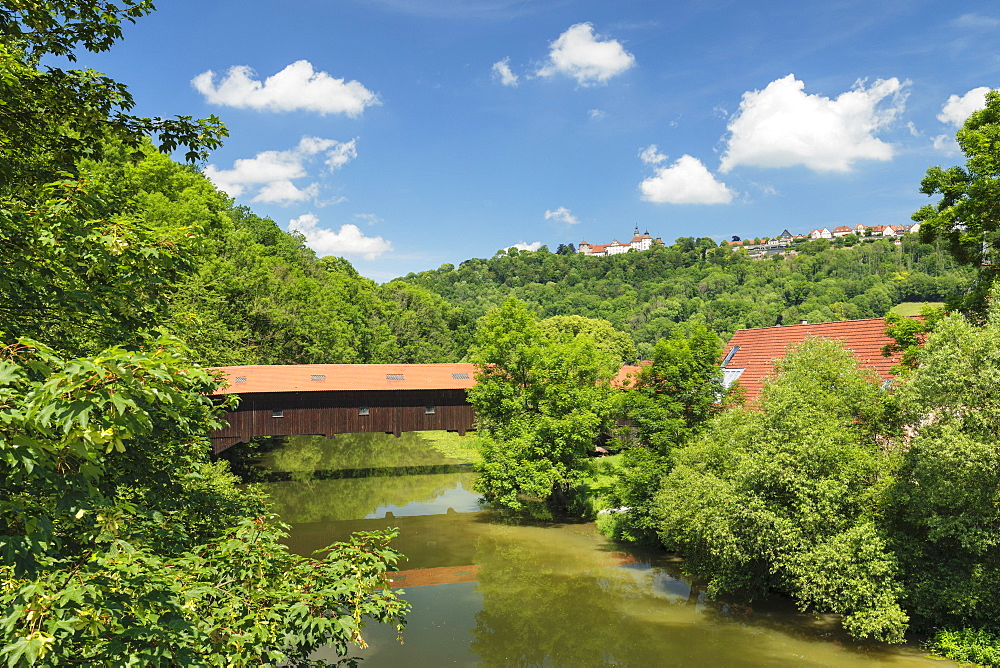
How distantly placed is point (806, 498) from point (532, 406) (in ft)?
38.3

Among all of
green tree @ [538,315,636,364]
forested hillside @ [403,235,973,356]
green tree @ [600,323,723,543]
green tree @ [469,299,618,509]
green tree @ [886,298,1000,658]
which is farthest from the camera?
forested hillside @ [403,235,973,356]

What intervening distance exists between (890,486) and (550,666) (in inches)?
286

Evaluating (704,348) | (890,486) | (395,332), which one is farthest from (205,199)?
(890,486)

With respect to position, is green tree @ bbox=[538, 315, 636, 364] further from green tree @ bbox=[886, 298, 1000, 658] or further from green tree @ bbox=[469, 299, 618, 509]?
green tree @ bbox=[886, 298, 1000, 658]

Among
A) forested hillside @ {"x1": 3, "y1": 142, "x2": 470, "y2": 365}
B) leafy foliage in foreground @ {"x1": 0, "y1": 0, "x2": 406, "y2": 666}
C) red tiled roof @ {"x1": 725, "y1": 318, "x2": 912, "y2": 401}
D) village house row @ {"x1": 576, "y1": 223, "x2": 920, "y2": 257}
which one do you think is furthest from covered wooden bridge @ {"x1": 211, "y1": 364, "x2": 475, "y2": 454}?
village house row @ {"x1": 576, "y1": 223, "x2": 920, "y2": 257}

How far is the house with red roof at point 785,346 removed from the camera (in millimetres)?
19389

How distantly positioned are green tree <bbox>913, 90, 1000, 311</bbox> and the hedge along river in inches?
329

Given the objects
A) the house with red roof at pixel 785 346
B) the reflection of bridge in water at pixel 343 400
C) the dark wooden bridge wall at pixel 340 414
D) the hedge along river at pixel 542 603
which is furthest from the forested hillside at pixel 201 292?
the house with red roof at pixel 785 346

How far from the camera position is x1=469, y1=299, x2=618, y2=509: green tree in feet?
70.2

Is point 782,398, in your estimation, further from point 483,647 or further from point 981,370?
point 483,647

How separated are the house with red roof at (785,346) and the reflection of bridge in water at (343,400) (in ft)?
14.0

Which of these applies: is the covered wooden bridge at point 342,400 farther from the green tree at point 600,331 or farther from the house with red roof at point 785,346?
the green tree at point 600,331

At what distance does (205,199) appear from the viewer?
30625 millimetres

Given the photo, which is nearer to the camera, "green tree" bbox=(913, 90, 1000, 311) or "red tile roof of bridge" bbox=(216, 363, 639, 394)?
"green tree" bbox=(913, 90, 1000, 311)
